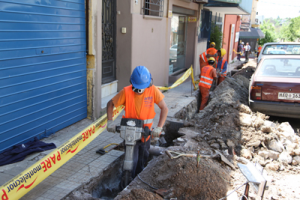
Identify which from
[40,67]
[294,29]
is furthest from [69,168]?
[294,29]

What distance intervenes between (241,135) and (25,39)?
14.8 feet

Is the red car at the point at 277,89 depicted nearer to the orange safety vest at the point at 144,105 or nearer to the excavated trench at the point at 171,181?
the excavated trench at the point at 171,181

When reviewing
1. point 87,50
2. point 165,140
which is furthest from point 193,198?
point 87,50

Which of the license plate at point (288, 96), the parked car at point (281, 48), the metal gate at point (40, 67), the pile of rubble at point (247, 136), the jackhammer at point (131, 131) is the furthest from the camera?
the parked car at point (281, 48)

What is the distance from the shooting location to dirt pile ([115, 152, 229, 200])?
3.58m

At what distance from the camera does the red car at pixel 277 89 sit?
696 cm

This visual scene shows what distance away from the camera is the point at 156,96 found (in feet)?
13.1

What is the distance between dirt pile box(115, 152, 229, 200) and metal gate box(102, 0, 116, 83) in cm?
404

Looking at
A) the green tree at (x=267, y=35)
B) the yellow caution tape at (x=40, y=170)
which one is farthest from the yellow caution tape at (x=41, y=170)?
the green tree at (x=267, y=35)

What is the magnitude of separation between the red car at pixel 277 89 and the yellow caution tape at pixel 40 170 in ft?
15.7

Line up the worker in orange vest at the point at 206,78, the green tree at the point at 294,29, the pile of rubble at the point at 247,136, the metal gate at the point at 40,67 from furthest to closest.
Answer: the green tree at the point at 294,29 < the worker in orange vest at the point at 206,78 < the pile of rubble at the point at 247,136 < the metal gate at the point at 40,67

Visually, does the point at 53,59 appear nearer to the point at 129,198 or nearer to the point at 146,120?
the point at 146,120

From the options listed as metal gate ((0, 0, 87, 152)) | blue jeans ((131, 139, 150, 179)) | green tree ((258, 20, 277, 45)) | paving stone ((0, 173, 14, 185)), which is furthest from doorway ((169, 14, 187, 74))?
green tree ((258, 20, 277, 45))

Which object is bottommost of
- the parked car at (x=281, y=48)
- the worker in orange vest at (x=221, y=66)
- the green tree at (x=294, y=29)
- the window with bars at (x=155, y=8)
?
the worker in orange vest at (x=221, y=66)
